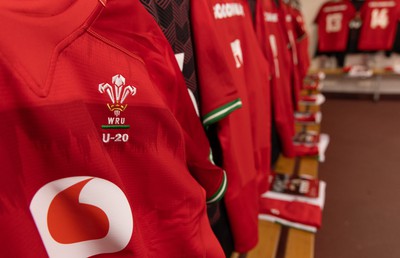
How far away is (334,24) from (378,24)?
465mm

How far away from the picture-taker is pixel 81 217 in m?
0.36

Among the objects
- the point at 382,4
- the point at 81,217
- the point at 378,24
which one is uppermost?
the point at 382,4

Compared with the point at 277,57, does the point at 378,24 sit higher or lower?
higher

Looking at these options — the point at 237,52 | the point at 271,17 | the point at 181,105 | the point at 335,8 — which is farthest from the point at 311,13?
the point at 181,105

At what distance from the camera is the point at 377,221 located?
3.92ft

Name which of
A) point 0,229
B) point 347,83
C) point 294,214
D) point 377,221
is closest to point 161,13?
point 0,229

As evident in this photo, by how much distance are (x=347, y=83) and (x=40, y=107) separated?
13.9 feet

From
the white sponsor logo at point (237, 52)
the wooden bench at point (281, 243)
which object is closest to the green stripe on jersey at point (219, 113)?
the white sponsor logo at point (237, 52)

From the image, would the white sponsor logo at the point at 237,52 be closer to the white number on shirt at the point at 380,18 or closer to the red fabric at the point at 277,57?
the red fabric at the point at 277,57

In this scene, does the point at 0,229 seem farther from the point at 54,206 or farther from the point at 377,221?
the point at 377,221

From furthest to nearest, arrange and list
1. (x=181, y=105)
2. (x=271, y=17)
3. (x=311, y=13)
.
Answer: (x=311, y=13), (x=271, y=17), (x=181, y=105)

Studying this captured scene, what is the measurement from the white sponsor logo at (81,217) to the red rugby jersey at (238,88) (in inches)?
11.1

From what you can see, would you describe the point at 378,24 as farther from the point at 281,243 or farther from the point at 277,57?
the point at 281,243

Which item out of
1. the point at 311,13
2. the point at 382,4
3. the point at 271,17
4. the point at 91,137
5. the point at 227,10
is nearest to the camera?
the point at 91,137
